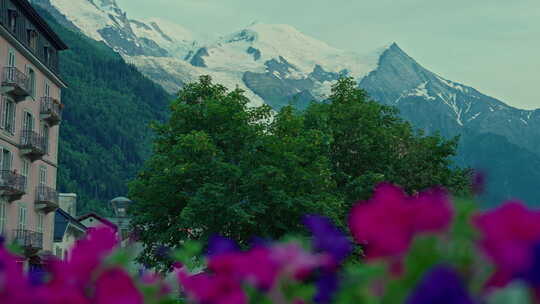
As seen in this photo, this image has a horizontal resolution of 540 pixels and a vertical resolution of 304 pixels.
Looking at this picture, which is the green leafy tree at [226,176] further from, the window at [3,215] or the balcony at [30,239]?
the balcony at [30,239]

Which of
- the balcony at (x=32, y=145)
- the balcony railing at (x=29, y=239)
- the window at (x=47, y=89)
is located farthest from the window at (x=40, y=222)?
the window at (x=47, y=89)

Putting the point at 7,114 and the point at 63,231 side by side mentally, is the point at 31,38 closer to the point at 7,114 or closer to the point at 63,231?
the point at 7,114

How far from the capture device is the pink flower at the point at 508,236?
188 centimetres

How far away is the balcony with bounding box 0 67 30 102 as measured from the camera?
142 ft

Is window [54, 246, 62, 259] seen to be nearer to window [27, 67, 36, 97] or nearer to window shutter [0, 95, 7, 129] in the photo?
window [27, 67, 36, 97]

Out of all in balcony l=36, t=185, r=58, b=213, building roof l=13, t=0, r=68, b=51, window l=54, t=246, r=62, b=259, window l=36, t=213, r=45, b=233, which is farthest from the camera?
window l=54, t=246, r=62, b=259

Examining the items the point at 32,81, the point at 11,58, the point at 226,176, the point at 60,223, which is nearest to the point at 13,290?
the point at 226,176

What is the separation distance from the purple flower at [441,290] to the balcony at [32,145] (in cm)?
4685

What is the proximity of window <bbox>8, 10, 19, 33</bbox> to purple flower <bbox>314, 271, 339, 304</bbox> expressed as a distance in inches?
1734

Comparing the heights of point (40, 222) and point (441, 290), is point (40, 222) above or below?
above

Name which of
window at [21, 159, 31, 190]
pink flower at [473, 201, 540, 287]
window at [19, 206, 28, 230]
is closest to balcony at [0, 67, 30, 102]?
window at [21, 159, 31, 190]

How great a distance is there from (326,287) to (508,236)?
2.38 feet

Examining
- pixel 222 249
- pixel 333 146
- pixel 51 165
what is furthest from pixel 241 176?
pixel 222 249

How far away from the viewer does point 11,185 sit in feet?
143
